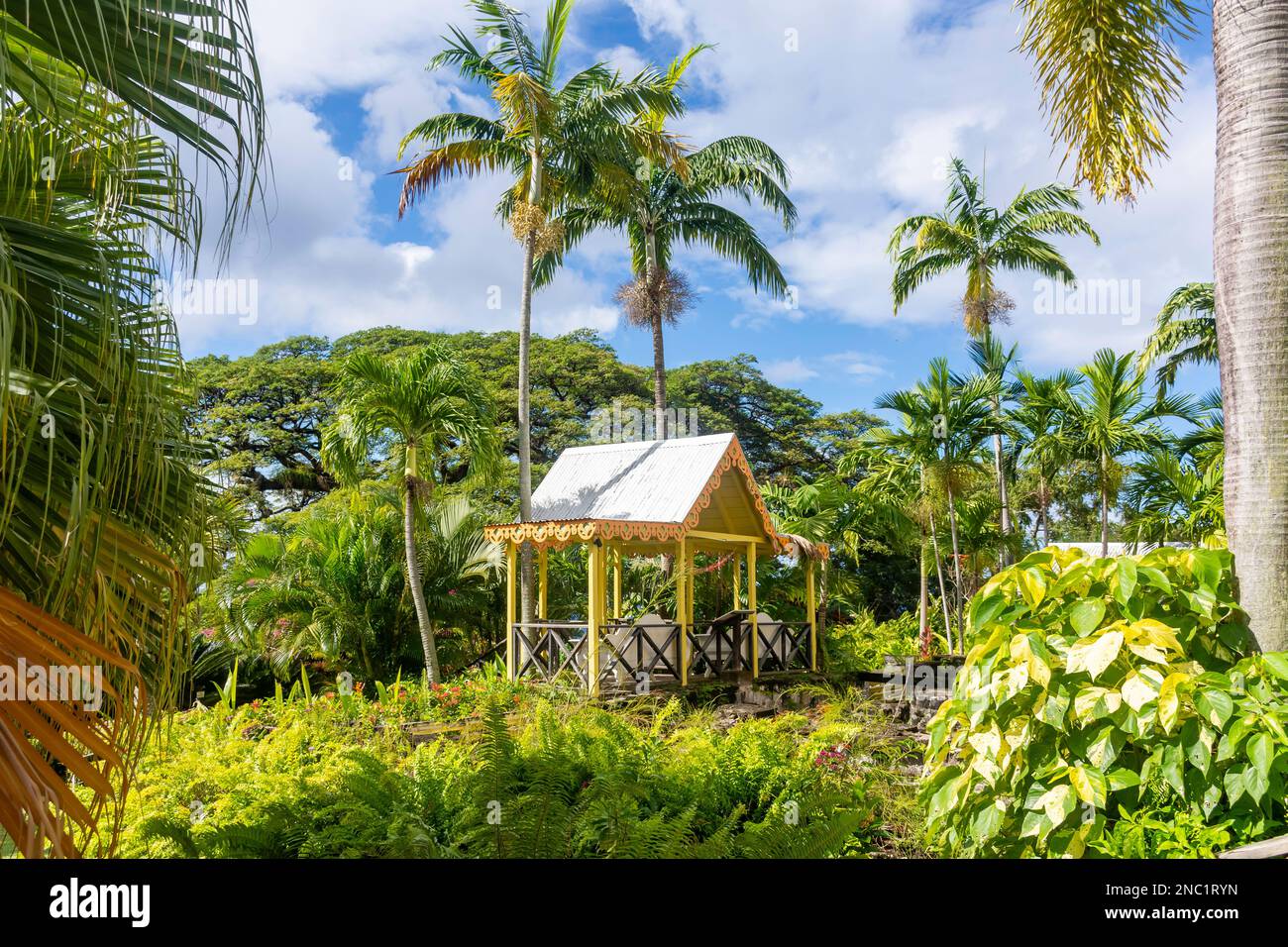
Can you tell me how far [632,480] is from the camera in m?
13.9

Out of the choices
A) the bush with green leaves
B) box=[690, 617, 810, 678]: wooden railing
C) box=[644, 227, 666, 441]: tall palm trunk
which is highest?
box=[644, 227, 666, 441]: tall palm trunk

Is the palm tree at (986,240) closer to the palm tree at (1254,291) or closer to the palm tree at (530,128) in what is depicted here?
the palm tree at (530,128)

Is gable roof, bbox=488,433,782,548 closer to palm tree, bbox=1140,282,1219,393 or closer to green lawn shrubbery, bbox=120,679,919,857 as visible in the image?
green lawn shrubbery, bbox=120,679,919,857

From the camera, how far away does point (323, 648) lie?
543 inches

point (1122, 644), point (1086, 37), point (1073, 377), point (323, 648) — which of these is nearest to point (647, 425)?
point (1073, 377)

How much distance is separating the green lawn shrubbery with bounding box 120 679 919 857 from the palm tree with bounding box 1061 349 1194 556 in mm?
10646

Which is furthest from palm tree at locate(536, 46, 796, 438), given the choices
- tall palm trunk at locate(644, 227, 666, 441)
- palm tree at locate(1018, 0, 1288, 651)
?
palm tree at locate(1018, 0, 1288, 651)

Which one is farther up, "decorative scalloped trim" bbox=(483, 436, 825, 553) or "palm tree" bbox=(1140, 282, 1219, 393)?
"palm tree" bbox=(1140, 282, 1219, 393)

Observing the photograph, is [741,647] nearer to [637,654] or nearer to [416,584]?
[637,654]

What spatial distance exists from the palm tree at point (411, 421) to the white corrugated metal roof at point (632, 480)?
167 centimetres

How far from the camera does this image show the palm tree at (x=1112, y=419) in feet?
52.4

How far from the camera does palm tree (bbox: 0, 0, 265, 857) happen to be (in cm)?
246

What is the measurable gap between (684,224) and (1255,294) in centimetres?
1770
